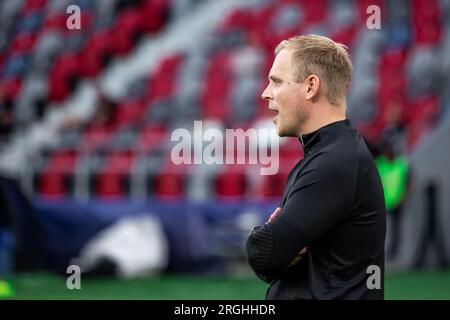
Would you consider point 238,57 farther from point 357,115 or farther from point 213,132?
point 213,132

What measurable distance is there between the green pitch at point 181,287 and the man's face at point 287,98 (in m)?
5.36

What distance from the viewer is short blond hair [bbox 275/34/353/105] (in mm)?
2857

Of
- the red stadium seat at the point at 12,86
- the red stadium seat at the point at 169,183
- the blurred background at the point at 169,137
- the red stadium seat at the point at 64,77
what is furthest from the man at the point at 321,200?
the red stadium seat at the point at 12,86

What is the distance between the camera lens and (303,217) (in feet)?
8.98

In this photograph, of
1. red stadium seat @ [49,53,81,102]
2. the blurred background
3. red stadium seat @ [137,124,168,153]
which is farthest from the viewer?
red stadium seat @ [49,53,81,102]

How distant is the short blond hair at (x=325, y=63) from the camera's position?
2857 millimetres

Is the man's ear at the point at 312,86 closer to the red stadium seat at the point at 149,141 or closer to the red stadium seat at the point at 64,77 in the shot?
the red stadium seat at the point at 149,141

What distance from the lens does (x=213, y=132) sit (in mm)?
11805

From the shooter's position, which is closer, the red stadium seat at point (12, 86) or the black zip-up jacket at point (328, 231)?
the black zip-up jacket at point (328, 231)

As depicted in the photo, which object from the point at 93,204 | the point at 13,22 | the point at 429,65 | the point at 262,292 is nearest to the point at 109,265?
the point at 93,204

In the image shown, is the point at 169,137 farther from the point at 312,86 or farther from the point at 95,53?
the point at 312,86

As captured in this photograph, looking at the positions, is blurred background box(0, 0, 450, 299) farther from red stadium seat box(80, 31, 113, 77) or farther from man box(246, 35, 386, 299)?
man box(246, 35, 386, 299)

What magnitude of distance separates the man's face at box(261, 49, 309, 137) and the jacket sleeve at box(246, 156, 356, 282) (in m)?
0.18

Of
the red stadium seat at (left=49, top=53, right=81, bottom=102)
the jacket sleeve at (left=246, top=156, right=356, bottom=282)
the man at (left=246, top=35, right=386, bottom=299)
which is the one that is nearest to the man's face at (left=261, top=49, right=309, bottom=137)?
the man at (left=246, top=35, right=386, bottom=299)
